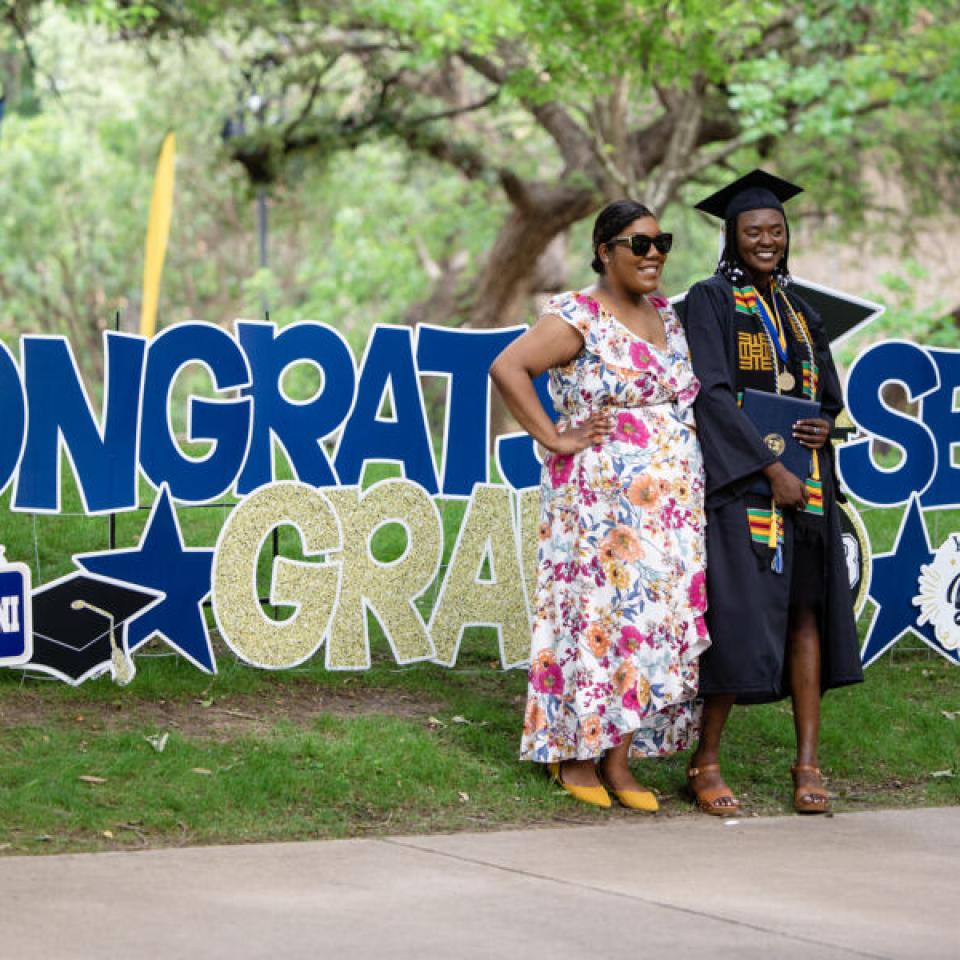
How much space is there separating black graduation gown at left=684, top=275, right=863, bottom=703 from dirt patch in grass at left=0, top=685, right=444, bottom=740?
160 cm

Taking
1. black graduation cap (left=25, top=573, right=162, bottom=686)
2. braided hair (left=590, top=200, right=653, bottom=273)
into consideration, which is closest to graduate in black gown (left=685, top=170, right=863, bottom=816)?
braided hair (left=590, top=200, right=653, bottom=273)

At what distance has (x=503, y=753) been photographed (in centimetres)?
681

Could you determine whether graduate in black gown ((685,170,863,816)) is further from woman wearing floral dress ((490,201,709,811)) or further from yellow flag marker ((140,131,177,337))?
yellow flag marker ((140,131,177,337))

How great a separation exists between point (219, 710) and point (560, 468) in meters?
1.85

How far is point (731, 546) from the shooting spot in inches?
245

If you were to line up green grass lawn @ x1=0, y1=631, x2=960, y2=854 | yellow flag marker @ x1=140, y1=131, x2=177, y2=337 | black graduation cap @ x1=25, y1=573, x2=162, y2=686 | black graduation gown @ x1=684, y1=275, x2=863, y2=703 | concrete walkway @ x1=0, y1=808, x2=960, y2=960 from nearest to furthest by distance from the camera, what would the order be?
1. concrete walkway @ x1=0, y1=808, x2=960, y2=960
2. green grass lawn @ x1=0, y1=631, x2=960, y2=854
3. black graduation gown @ x1=684, y1=275, x2=863, y2=703
4. black graduation cap @ x1=25, y1=573, x2=162, y2=686
5. yellow flag marker @ x1=140, y1=131, x2=177, y2=337

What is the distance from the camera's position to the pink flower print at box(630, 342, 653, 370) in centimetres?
623

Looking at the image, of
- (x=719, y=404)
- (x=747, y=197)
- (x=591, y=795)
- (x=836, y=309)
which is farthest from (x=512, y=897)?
(x=836, y=309)

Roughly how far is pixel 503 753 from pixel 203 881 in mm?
2004

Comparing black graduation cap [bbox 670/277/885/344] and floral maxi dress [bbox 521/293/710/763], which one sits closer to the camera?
floral maxi dress [bbox 521/293/710/763]

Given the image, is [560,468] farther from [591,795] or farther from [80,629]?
[80,629]

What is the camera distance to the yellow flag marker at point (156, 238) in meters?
10.6

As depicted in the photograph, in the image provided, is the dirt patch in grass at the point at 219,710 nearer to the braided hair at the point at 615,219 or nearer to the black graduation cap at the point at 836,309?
the braided hair at the point at 615,219

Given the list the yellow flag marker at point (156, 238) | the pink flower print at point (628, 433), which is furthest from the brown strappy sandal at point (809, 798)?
the yellow flag marker at point (156, 238)
